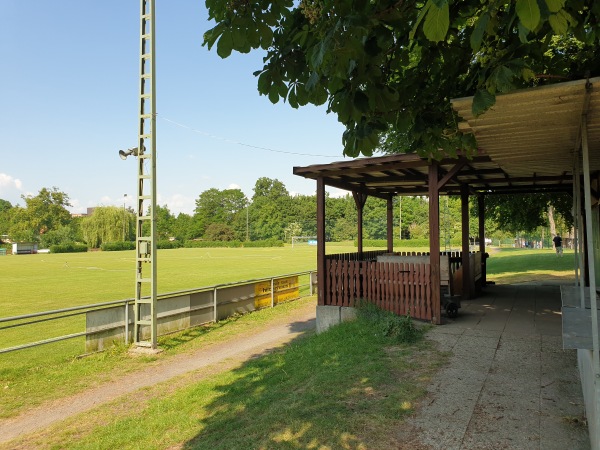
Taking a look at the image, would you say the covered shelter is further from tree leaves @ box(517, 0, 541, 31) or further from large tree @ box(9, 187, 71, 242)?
large tree @ box(9, 187, 71, 242)

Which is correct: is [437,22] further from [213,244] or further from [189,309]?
[213,244]

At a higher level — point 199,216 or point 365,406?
point 199,216

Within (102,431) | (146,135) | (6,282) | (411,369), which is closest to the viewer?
(102,431)

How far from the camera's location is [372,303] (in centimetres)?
913

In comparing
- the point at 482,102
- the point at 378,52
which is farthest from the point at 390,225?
the point at 482,102

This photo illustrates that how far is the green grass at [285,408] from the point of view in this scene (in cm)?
416

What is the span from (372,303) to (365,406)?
4.63 meters

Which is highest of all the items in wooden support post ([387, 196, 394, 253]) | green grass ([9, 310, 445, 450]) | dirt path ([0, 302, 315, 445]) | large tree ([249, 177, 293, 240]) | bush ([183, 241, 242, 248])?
large tree ([249, 177, 293, 240])

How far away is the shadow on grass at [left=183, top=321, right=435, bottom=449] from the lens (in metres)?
4.07

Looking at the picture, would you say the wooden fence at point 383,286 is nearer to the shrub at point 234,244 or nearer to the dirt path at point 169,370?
the dirt path at point 169,370

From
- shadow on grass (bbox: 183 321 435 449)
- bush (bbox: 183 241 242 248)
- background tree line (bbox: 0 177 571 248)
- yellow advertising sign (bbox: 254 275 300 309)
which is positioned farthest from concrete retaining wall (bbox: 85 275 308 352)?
bush (bbox: 183 241 242 248)

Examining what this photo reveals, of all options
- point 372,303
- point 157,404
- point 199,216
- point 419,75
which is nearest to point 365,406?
point 157,404

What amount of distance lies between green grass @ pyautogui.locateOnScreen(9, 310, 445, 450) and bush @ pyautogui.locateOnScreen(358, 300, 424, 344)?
19 cm

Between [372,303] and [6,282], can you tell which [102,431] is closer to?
[372,303]
